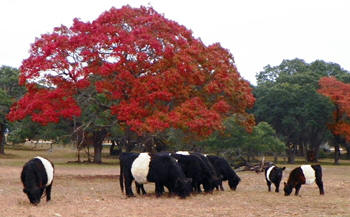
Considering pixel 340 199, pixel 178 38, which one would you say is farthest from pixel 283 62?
pixel 340 199

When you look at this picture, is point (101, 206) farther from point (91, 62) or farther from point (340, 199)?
point (91, 62)

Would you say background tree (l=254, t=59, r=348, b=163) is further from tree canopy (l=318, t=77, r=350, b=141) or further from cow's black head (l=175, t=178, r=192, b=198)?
cow's black head (l=175, t=178, r=192, b=198)

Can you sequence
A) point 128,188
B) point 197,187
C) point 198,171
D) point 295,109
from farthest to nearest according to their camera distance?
point 295,109
point 197,187
point 198,171
point 128,188

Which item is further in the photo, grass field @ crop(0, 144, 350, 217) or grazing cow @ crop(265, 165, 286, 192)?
grazing cow @ crop(265, 165, 286, 192)

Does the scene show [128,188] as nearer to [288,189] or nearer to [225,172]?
[225,172]

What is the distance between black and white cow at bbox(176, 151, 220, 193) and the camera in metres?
15.3

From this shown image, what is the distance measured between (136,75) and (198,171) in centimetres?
625

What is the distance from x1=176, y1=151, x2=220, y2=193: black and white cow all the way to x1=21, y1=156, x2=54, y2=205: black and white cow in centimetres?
445

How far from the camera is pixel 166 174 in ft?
45.7

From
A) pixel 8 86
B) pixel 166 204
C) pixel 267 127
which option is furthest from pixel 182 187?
pixel 8 86

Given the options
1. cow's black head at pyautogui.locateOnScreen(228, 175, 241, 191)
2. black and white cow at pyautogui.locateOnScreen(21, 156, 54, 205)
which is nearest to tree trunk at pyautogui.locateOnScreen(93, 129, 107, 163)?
cow's black head at pyautogui.locateOnScreen(228, 175, 241, 191)

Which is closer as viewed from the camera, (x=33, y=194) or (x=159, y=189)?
(x=33, y=194)

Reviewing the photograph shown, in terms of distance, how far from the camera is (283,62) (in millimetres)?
53156

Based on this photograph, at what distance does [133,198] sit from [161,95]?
5.94 m
